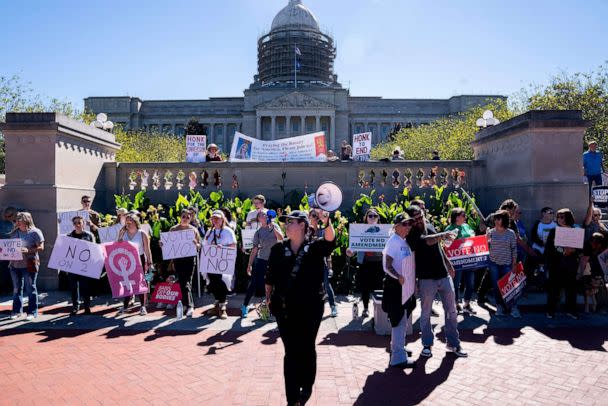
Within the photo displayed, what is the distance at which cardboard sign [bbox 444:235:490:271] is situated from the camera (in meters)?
7.78

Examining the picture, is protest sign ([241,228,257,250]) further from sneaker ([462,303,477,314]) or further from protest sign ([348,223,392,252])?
sneaker ([462,303,477,314])

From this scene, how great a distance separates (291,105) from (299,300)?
74070mm

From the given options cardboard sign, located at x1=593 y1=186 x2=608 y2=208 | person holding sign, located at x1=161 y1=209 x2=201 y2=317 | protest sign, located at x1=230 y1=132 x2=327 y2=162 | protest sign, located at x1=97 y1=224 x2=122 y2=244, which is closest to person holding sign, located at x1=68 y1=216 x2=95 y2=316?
protest sign, located at x1=97 y1=224 x2=122 y2=244

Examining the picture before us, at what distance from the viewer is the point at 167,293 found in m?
8.46

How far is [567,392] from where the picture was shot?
15.8 ft

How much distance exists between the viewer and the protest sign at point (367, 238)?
319 inches

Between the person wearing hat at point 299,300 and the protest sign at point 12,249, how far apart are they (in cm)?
580

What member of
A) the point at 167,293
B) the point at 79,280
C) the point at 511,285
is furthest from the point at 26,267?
the point at 511,285

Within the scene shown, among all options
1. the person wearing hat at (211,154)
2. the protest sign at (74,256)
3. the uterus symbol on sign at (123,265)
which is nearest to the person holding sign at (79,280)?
the protest sign at (74,256)

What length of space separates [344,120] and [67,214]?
2828 inches

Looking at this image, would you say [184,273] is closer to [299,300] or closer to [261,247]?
[261,247]

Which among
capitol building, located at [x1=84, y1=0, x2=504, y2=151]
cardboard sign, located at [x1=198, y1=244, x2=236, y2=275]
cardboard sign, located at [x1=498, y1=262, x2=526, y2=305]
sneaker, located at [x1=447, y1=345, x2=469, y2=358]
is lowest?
sneaker, located at [x1=447, y1=345, x2=469, y2=358]

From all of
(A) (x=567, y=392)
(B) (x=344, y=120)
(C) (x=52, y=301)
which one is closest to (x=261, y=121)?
(B) (x=344, y=120)

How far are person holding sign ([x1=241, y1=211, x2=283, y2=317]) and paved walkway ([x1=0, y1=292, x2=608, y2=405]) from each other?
64cm
